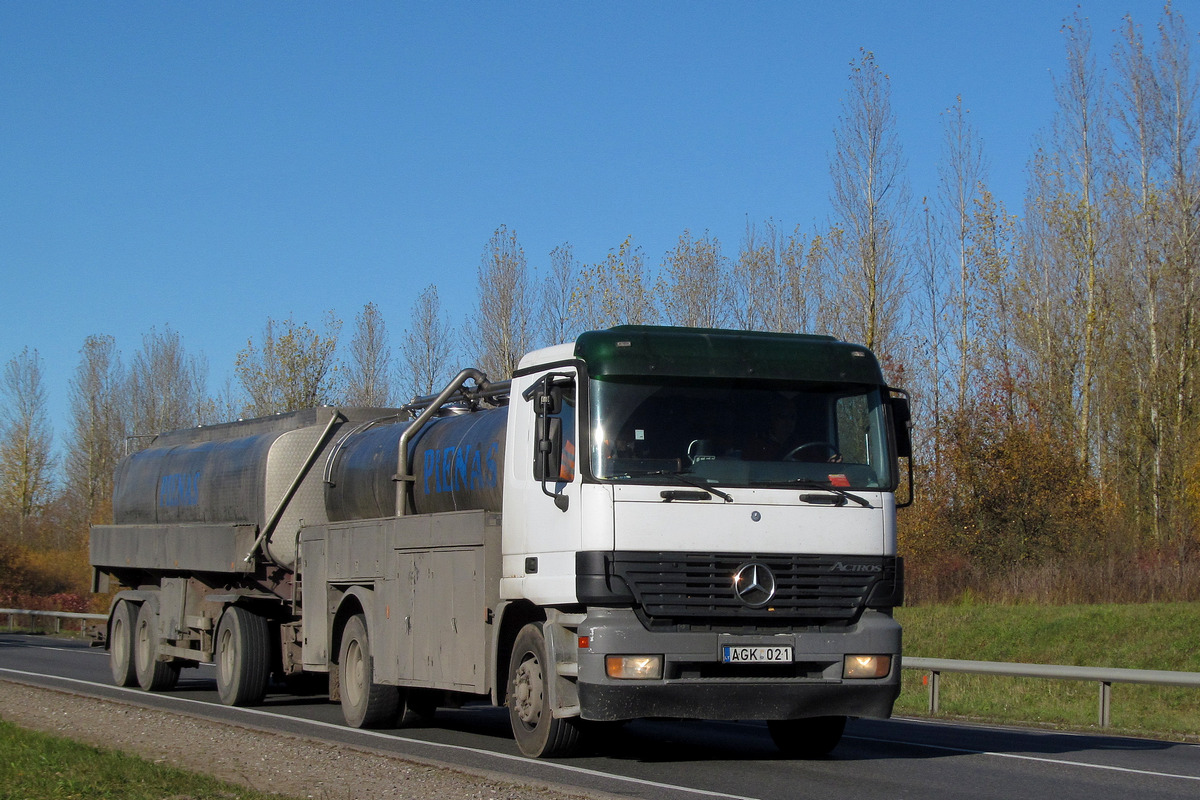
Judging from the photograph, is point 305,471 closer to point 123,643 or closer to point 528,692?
point 123,643

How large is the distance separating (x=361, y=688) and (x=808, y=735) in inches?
174

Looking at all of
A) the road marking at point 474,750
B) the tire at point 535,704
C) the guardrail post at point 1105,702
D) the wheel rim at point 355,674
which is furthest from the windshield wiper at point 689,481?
the guardrail post at point 1105,702

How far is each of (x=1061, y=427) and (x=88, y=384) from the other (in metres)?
54.6

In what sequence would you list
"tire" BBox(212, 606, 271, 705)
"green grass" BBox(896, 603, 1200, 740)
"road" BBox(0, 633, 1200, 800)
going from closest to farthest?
"road" BBox(0, 633, 1200, 800), "tire" BBox(212, 606, 271, 705), "green grass" BBox(896, 603, 1200, 740)

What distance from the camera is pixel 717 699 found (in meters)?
9.45

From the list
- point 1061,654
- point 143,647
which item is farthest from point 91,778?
point 1061,654

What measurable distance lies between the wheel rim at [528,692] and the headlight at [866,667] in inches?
87.1

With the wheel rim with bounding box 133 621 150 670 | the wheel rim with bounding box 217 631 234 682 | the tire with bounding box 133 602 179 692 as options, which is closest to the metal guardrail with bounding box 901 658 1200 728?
the wheel rim with bounding box 217 631 234 682

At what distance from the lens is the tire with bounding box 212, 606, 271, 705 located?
15.5 metres

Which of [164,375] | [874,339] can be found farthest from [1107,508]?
[164,375]

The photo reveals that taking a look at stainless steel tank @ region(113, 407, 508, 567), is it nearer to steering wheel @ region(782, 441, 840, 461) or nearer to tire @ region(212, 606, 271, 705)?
tire @ region(212, 606, 271, 705)

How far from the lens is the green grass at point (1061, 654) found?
16234 millimetres

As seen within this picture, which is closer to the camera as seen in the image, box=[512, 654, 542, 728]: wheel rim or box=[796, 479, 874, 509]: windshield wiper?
box=[796, 479, 874, 509]: windshield wiper

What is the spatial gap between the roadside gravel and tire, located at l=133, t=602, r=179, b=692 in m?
3.25
